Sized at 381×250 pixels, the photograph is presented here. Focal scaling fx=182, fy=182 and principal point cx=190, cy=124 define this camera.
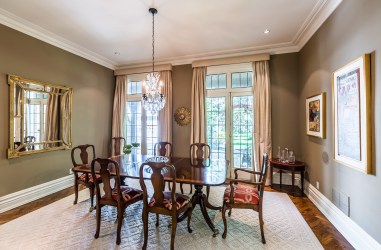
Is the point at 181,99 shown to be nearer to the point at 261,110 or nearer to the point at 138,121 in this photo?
the point at 138,121

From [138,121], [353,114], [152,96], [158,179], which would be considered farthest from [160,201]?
[138,121]

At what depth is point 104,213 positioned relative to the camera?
281cm

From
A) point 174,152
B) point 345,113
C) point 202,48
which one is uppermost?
point 202,48

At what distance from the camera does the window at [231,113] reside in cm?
439

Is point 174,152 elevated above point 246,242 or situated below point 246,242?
above

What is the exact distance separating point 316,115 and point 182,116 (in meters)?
2.91

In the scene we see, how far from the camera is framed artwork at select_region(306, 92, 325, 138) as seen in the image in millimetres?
2857

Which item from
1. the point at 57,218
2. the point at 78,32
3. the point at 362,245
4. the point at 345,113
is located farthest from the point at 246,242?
the point at 78,32

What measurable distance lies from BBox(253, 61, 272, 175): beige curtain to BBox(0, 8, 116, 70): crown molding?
13.0 feet

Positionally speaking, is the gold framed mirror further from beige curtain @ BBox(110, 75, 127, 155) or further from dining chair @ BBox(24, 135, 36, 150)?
beige curtain @ BBox(110, 75, 127, 155)

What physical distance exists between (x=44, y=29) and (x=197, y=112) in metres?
3.43

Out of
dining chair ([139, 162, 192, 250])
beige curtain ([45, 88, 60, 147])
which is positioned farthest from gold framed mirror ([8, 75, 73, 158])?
dining chair ([139, 162, 192, 250])

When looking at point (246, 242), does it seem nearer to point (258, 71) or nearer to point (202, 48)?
point (258, 71)

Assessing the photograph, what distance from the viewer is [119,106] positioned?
524 cm
